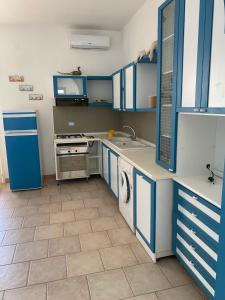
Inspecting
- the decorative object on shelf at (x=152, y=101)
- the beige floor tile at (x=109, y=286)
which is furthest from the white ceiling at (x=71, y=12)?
the beige floor tile at (x=109, y=286)

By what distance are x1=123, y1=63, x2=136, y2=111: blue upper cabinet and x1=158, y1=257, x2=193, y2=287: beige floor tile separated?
199cm

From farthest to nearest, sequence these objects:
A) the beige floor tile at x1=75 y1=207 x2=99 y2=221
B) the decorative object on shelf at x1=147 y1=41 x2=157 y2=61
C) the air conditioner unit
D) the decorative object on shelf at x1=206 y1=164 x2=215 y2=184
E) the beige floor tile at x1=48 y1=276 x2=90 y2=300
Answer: the air conditioner unit → the beige floor tile at x1=75 y1=207 x2=99 y2=221 → the decorative object on shelf at x1=147 y1=41 x2=157 y2=61 → the decorative object on shelf at x1=206 y1=164 x2=215 y2=184 → the beige floor tile at x1=48 y1=276 x2=90 y2=300

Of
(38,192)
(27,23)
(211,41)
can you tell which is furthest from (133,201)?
(27,23)

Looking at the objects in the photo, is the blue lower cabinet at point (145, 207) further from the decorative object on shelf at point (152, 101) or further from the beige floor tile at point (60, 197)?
the beige floor tile at point (60, 197)

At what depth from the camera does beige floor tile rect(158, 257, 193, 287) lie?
1.97 m

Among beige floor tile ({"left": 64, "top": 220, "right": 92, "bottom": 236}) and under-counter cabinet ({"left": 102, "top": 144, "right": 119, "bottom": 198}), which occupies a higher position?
under-counter cabinet ({"left": 102, "top": 144, "right": 119, "bottom": 198})

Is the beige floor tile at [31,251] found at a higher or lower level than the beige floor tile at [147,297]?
higher

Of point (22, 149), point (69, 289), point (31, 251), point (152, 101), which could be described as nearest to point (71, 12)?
point (152, 101)

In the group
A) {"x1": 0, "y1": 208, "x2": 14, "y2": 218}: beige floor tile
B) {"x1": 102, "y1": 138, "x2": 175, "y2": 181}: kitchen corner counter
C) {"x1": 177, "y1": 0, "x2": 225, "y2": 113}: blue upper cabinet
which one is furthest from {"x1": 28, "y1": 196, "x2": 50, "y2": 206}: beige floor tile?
{"x1": 177, "y1": 0, "x2": 225, "y2": 113}: blue upper cabinet

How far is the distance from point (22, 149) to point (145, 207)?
258 cm

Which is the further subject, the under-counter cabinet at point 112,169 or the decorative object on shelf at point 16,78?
the decorative object on shelf at point 16,78

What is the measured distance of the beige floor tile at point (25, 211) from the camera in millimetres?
3223

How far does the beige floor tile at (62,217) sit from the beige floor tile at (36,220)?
0.08 m

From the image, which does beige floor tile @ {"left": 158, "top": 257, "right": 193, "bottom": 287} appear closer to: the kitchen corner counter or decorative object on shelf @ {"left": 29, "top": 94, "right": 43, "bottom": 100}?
the kitchen corner counter
